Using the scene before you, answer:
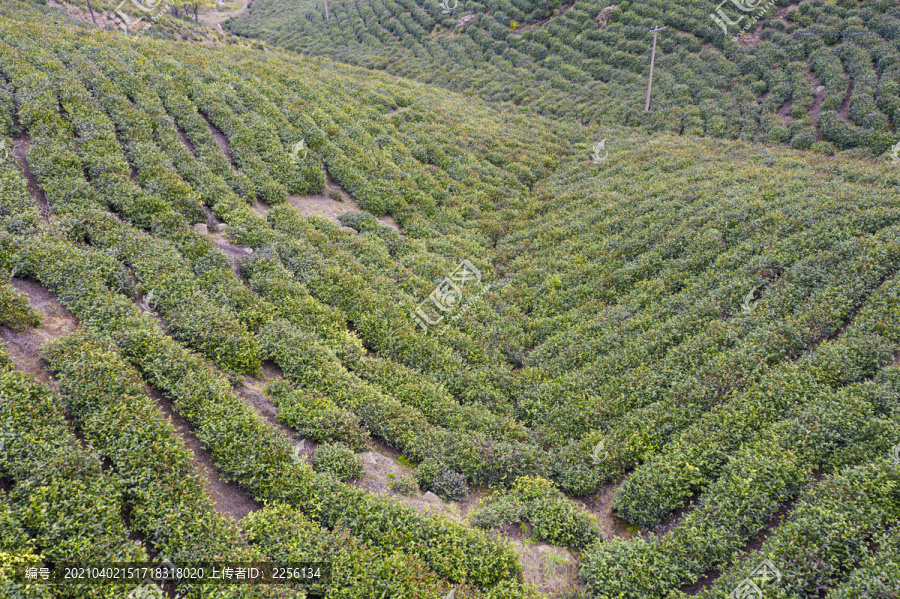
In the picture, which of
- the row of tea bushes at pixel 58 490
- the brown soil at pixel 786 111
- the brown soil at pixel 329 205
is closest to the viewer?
the row of tea bushes at pixel 58 490

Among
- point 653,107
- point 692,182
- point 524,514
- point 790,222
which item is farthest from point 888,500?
point 653,107

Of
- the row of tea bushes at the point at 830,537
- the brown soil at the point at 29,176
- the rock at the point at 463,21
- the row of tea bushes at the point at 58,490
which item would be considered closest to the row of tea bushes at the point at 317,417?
the row of tea bushes at the point at 58,490

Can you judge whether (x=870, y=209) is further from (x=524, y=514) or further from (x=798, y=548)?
(x=524, y=514)

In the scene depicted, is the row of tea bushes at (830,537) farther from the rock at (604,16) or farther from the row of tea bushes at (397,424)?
the rock at (604,16)

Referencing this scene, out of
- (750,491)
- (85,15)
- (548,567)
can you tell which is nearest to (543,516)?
(548,567)

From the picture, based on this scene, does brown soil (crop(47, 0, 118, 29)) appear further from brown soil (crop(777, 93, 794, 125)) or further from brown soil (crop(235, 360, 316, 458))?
brown soil (crop(777, 93, 794, 125))

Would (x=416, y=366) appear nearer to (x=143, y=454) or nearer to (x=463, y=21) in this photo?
(x=143, y=454)
